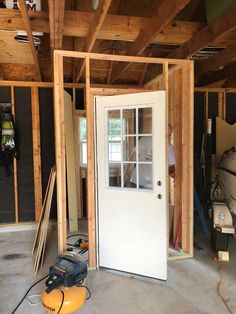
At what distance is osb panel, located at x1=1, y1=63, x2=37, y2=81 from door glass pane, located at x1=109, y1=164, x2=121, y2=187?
8.48ft

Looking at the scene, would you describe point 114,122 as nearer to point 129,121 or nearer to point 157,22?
point 129,121

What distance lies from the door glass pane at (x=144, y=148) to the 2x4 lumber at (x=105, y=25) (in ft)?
3.46

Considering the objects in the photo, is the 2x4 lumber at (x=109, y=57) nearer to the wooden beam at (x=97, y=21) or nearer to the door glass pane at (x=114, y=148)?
the wooden beam at (x=97, y=21)

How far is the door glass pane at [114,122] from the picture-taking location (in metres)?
3.08

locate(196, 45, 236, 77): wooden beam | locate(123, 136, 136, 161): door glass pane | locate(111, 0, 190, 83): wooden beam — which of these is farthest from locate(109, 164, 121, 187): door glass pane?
locate(196, 45, 236, 77): wooden beam

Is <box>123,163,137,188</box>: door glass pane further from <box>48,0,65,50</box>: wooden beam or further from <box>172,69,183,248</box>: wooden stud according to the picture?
<box>48,0,65,50</box>: wooden beam

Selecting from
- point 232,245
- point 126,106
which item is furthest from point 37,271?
point 232,245

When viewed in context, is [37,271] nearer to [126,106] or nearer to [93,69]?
[126,106]

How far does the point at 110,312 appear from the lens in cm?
240

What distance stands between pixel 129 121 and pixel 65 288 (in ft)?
5.78

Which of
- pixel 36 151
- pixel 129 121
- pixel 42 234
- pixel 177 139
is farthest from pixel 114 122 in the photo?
pixel 36 151

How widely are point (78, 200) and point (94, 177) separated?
203cm

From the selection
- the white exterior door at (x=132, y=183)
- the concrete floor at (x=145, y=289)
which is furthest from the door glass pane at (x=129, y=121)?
the concrete floor at (x=145, y=289)

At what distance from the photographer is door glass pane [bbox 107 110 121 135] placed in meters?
3.08
